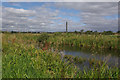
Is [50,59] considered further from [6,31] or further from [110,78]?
[6,31]

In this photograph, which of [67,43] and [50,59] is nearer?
[50,59]

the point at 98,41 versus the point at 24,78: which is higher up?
the point at 98,41

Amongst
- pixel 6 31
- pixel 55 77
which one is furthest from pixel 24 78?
pixel 6 31

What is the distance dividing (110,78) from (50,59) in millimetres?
2418

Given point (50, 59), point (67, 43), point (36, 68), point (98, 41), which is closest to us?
point (36, 68)

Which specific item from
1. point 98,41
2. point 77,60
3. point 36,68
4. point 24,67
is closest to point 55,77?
point 36,68

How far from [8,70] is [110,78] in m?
3.23

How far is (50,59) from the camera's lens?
5203 mm

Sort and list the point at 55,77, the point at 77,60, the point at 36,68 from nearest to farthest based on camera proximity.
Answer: the point at 55,77, the point at 36,68, the point at 77,60

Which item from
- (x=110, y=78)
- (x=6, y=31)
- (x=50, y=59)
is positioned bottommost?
(x=110, y=78)

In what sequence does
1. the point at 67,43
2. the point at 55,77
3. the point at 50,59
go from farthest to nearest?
the point at 67,43, the point at 50,59, the point at 55,77

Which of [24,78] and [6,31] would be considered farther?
[6,31]

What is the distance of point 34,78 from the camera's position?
11.9 feet

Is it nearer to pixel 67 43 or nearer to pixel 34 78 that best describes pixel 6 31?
pixel 67 43
